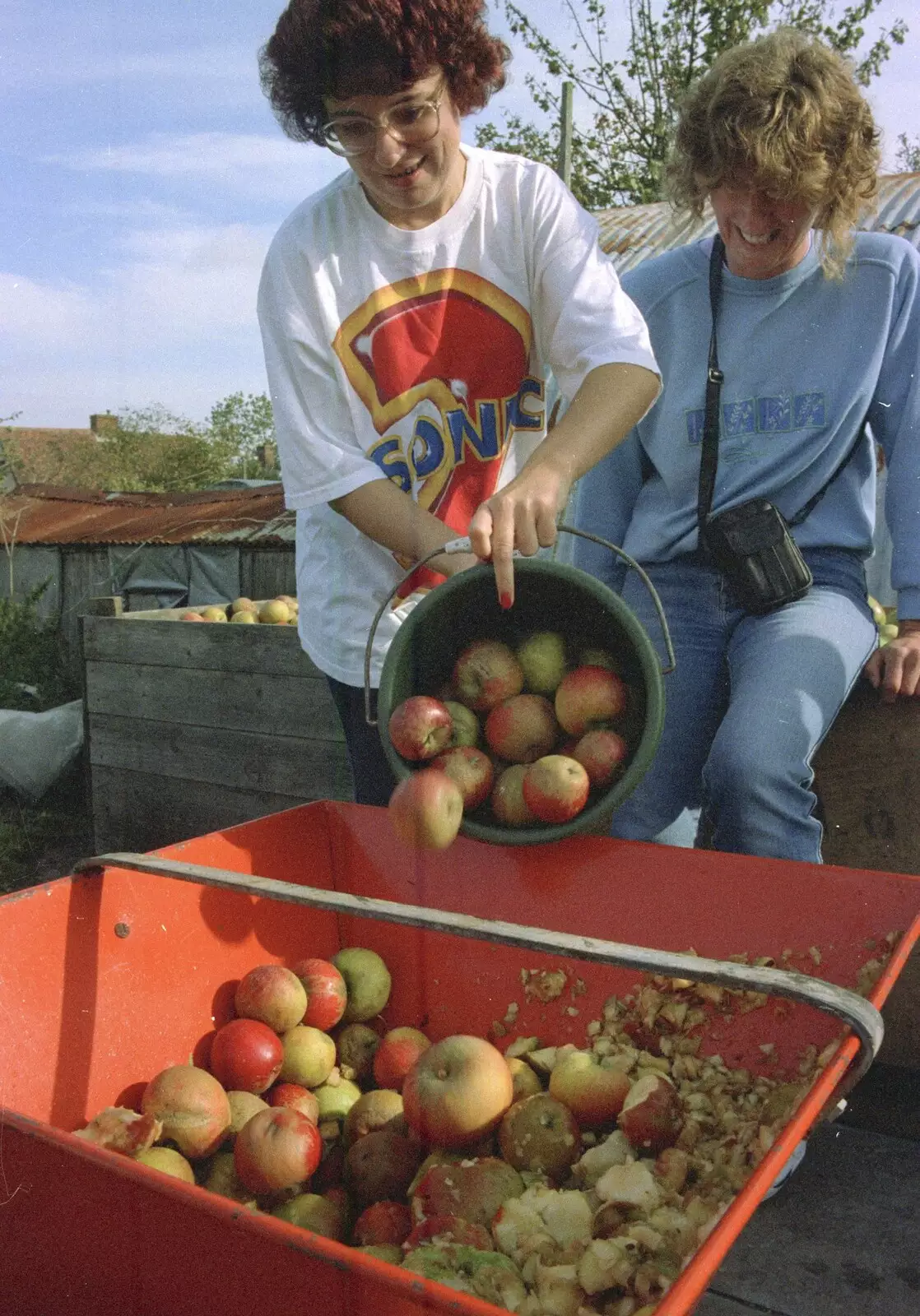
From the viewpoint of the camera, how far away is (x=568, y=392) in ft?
6.50

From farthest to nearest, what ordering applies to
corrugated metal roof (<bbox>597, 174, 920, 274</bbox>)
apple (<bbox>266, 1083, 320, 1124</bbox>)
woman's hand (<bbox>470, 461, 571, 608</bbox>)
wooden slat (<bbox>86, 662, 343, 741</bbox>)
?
corrugated metal roof (<bbox>597, 174, 920, 274</bbox>)
wooden slat (<bbox>86, 662, 343, 741</bbox>)
apple (<bbox>266, 1083, 320, 1124</bbox>)
woman's hand (<bbox>470, 461, 571, 608</bbox>)

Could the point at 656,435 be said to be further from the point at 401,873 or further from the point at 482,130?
the point at 482,130

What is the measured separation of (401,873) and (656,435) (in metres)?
1.01

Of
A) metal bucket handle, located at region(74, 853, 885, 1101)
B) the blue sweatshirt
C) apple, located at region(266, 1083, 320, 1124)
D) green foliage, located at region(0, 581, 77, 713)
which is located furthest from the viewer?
green foliage, located at region(0, 581, 77, 713)

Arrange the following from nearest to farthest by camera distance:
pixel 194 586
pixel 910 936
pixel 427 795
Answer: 1. pixel 910 936
2. pixel 427 795
3. pixel 194 586

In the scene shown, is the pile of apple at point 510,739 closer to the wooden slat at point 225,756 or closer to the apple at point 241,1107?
the apple at point 241,1107

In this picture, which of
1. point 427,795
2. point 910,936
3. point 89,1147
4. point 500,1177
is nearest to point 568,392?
point 427,795

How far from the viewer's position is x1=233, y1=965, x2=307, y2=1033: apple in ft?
5.68

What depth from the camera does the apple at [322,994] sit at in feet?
5.87

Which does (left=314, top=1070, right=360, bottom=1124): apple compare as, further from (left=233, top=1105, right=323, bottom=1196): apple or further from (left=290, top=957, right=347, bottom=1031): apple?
(left=233, top=1105, right=323, bottom=1196): apple

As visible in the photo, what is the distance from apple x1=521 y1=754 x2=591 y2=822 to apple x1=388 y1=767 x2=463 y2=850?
12 centimetres

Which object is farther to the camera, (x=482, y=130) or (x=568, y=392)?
(x=482, y=130)

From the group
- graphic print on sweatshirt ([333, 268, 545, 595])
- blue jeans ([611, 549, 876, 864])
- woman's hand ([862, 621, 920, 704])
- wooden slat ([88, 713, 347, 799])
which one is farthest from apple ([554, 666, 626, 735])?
wooden slat ([88, 713, 347, 799])

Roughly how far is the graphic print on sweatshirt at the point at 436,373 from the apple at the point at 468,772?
39cm
